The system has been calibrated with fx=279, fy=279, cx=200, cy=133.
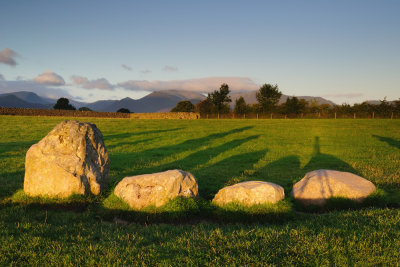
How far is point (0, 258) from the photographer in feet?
18.1

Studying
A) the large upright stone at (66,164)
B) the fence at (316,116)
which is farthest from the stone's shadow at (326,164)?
the fence at (316,116)

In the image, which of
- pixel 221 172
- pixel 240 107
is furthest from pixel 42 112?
pixel 221 172

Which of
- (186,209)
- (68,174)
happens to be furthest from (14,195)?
(186,209)

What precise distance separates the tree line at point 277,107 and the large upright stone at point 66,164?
7132 centimetres

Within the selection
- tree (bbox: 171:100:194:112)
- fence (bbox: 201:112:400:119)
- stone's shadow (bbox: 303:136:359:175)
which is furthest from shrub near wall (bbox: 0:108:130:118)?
stone's shadow (bbox: 303:136:359:175)

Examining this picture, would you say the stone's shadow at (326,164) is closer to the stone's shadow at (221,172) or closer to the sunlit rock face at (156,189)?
the stone's shadow at (221,172)

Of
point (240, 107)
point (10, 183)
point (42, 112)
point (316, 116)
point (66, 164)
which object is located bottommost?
point (10, 183)

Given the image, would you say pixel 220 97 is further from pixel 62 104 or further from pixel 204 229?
pixel 204 229

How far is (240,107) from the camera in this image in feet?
305

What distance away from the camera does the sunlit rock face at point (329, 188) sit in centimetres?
951

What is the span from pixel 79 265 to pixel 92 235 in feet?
5.45

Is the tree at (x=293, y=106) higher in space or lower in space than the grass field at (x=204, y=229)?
higher

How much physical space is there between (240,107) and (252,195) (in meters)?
85.5

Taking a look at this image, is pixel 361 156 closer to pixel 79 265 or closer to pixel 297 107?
pixel 79 265
